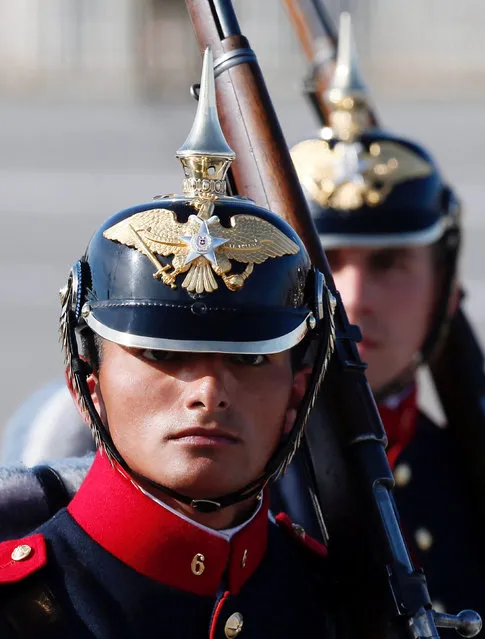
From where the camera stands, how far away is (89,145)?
2325 cm

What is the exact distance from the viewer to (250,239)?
9.46ft

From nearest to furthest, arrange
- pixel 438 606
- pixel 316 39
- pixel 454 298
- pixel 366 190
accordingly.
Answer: pixel 438 606, pixel 366 190, pixel 454 298, pixel 316 39

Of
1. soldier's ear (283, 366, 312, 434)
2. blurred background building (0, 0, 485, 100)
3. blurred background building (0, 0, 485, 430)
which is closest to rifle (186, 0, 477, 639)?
soldier's ear (283, 366, 312, 434)

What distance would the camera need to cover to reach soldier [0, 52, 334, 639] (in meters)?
2.79

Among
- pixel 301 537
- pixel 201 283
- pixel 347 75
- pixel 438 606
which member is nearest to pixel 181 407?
pixel 201 283

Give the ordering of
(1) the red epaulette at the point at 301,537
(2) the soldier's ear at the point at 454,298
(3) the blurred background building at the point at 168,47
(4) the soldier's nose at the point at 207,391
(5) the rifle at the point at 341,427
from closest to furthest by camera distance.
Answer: (4) the soldier's nose at the point at 207,391
(5) the rifle at the point at 341,427
(1) the red epaulette at the point at 301,537
(2) the soldier's ear at the point at 454,298
(3) the blurred background building at the point at 168,47

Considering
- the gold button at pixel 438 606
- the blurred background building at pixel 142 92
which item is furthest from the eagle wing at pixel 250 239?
the blurred background building at pixel 142 92

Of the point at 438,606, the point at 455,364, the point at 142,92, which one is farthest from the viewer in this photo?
the point at 142,92

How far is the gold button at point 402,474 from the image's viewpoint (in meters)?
4.57

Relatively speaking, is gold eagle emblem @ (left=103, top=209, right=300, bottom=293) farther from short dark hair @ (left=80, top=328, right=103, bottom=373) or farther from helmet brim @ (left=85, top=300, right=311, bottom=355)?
short dark hair @ (left=80, top=328, right=103, bottom=373)

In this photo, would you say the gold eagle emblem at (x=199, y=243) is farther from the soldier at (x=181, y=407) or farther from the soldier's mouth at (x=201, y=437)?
the soldier's mouth at (x=201, y=437)

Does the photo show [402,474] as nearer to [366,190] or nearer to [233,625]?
[366,190]

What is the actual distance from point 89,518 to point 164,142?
20.6 metres

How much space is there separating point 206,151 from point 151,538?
2.23 feet
